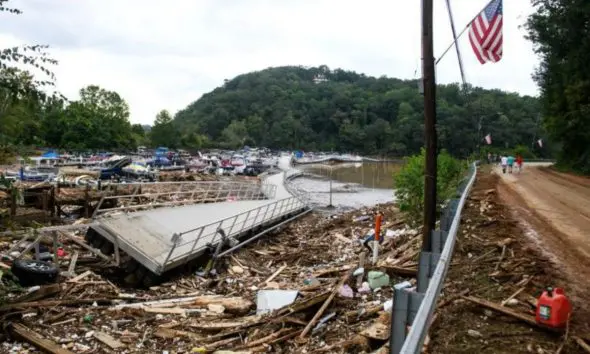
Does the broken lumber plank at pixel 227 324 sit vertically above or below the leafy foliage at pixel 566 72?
below

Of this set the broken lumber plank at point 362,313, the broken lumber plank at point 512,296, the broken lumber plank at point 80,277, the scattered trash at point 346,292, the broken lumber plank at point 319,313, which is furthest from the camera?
the broken lumber plank at point 80,277

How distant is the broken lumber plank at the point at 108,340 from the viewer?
8.46m

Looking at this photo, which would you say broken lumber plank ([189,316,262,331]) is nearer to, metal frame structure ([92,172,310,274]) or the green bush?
metal frame structure ([92,172,310,274])

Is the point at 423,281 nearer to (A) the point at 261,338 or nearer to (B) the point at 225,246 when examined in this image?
(A) the point at 261,338

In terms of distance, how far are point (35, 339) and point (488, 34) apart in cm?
1156

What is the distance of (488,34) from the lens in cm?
1121

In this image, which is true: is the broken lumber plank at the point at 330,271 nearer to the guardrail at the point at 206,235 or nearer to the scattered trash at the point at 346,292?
the scattered trash at the point at 346,292

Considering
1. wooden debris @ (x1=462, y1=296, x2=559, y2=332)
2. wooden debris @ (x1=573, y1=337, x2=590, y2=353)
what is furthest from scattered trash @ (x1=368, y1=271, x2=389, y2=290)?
wooden debris @ (x1=573, y1=337, x2=590, y2=353)

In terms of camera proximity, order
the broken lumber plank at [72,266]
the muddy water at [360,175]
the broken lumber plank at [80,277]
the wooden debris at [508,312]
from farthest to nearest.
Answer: the muddy water at [360,175] → the broken lumber plank at [72,266] → the broken lumber plank at [80,277] → the wooden debris at [508,312]

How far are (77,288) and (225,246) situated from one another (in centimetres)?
575

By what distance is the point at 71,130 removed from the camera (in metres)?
86.8

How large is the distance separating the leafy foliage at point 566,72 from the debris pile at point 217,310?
1055 inches

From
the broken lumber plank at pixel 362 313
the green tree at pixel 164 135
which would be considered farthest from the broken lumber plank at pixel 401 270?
the green tree at pixel 164 135

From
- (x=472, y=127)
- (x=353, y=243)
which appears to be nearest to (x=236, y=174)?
(x=353, y=243)
